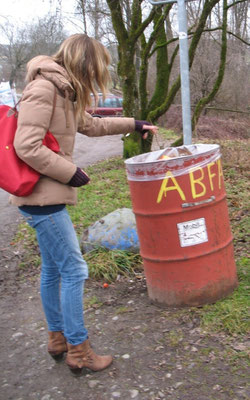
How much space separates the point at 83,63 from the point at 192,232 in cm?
137

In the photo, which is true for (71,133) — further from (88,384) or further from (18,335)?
(18,335)

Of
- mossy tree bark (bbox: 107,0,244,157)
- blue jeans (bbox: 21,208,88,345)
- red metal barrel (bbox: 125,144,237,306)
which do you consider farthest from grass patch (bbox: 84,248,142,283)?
mossy tree bark (bbox: 107,0,244,157)

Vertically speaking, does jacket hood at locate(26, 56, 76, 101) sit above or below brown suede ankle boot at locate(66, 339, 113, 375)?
above

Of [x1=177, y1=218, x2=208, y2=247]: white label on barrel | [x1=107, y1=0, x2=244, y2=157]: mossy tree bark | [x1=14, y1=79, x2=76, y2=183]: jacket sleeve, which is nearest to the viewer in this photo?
[x1=14, y1=79, x2=76, y2=183]: jacket sleeve

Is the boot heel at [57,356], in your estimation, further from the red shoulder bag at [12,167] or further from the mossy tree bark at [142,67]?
the mossy tree bark at [142,67]

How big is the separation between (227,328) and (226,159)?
610cm

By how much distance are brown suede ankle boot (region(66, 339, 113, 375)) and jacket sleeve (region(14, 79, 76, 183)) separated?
42.2 inches

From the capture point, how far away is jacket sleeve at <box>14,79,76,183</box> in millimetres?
2424

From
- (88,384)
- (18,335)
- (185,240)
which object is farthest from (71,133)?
(18,335)

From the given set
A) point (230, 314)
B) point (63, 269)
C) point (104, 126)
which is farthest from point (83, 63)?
point (230, 314)

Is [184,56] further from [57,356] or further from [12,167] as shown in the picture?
[57,356]

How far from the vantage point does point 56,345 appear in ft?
9.75

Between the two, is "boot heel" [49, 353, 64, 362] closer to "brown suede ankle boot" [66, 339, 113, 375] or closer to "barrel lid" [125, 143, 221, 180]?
"brown suede ankle boot" [66, 339, 113, 375]

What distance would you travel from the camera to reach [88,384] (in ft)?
9.05
